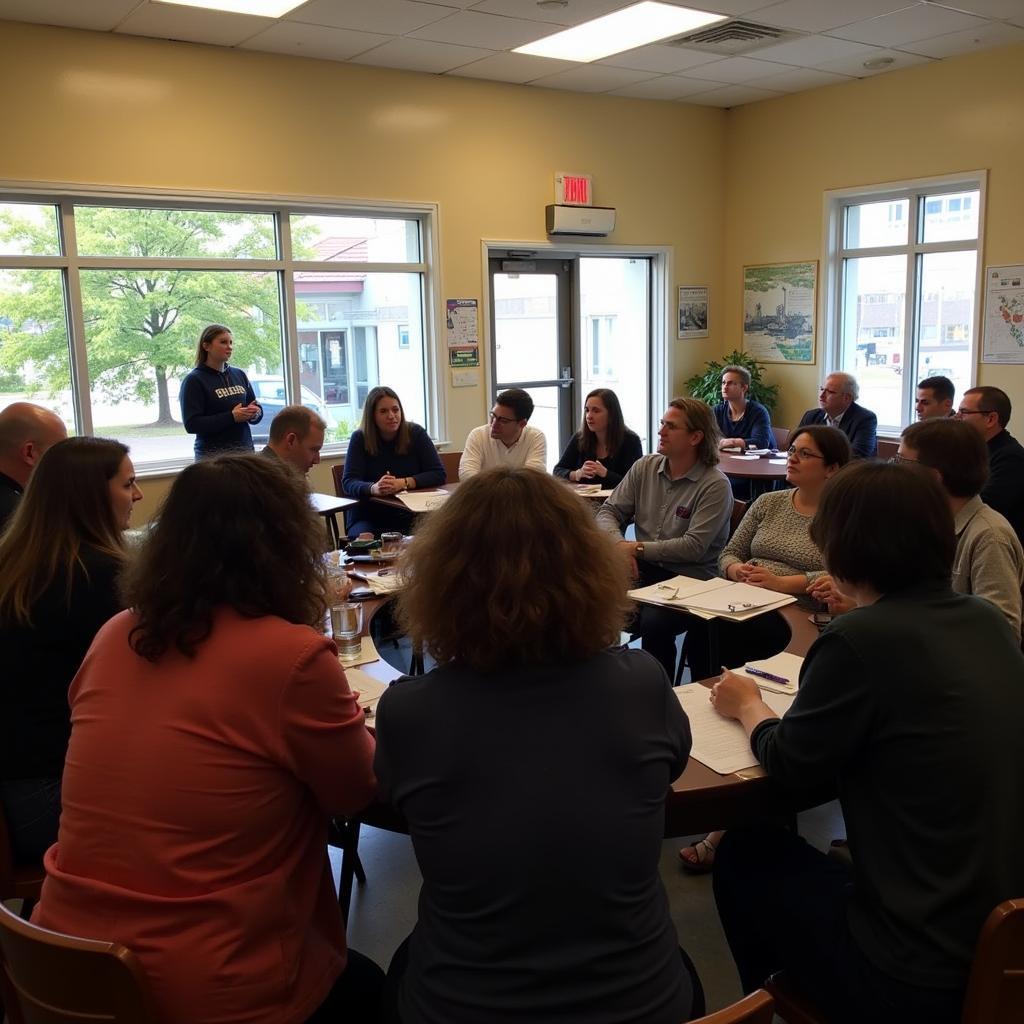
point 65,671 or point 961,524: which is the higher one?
point 961,524

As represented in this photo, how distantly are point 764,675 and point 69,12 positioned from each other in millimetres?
4798

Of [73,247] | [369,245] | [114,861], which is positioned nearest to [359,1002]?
[114,861]

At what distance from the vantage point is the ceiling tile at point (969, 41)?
18.8ft

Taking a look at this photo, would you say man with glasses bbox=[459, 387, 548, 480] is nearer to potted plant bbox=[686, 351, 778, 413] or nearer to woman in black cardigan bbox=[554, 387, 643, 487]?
woman in black cardigan bbox=[554, 387, 643, 487]

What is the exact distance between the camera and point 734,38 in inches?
228

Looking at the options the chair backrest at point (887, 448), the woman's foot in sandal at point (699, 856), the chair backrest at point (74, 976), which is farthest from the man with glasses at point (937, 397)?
the chair backrest at point (74, 976)

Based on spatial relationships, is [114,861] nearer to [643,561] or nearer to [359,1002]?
[359,1002]

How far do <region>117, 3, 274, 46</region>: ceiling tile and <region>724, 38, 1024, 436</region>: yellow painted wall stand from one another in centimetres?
419

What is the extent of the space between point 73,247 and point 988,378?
5.78 meters

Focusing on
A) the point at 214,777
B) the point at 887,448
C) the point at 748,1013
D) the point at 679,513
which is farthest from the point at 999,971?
the point at 887,448

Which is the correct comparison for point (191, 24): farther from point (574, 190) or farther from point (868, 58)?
point (868, 58)

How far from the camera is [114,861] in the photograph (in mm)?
1320

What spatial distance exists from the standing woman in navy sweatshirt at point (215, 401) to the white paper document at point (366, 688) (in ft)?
11.4

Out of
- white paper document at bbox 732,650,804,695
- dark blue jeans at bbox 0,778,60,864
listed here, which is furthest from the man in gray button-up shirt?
dark blue jeans at bbox 0,778,60,864
